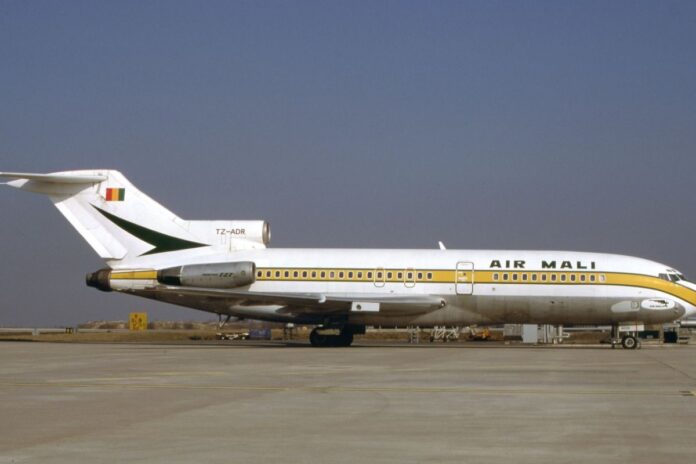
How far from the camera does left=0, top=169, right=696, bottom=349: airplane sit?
34125 mm

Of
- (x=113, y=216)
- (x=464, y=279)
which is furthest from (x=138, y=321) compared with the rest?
(x=464, y=279)

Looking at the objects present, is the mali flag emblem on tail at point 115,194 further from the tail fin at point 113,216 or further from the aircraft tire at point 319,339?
the aircraft tire at point 319,339

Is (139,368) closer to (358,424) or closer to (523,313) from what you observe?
(358,424)

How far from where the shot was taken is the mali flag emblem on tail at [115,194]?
120ft

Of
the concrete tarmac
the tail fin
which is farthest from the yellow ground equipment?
the concrete tarmac

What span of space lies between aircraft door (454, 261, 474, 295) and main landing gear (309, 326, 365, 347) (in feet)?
14.4

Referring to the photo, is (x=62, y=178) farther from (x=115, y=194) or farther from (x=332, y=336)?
(x=332, y=336)

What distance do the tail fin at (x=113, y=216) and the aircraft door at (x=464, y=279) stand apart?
9.95 m

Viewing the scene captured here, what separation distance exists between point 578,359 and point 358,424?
16518 millimetres

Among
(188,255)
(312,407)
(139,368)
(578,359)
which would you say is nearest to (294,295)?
(188,255)

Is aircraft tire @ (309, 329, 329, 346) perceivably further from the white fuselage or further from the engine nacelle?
the engine nacelle

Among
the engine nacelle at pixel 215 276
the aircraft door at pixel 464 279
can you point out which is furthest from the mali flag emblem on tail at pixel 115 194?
the aircraft door at pixel 464 279

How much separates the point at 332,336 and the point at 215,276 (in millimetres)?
5157

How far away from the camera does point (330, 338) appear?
3562cm
